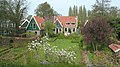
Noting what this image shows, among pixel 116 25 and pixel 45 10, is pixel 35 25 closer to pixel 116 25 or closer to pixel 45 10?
pixel 45 10

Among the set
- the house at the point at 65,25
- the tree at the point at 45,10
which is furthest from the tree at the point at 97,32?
the tree at the point at 45,10

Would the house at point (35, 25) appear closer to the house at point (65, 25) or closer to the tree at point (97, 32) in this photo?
the house at point (65, 25)

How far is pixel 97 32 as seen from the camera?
2895 cm

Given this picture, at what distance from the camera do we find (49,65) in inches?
629

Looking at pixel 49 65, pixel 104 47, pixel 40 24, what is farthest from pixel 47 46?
pixel 40 24

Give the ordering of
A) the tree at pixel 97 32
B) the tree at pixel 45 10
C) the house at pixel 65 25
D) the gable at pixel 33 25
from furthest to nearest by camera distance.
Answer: the tree at pixel 45 10 → the house at pixel 65 25 → the gable at pixel 33 25 → the tree at pixel 97 32

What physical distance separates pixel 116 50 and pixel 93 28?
13.0 ft

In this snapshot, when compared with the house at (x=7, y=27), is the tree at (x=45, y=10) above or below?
above

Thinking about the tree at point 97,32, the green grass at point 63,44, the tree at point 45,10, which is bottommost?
the green grass at point 63,44

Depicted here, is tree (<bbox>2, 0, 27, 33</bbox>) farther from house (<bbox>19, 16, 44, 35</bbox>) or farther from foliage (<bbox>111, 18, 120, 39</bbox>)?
foliage (<bbox>111, 18, 120, 39</bbox>)

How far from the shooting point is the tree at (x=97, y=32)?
2878cm

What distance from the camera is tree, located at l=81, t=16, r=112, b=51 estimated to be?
2878cm

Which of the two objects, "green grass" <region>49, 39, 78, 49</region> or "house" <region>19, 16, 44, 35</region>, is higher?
"house" <region>19, 16, 44, 35</region>

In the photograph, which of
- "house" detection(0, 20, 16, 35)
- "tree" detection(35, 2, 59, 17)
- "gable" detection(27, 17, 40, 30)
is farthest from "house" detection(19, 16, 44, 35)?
"tree" detection(35, 2, 59, 17)
